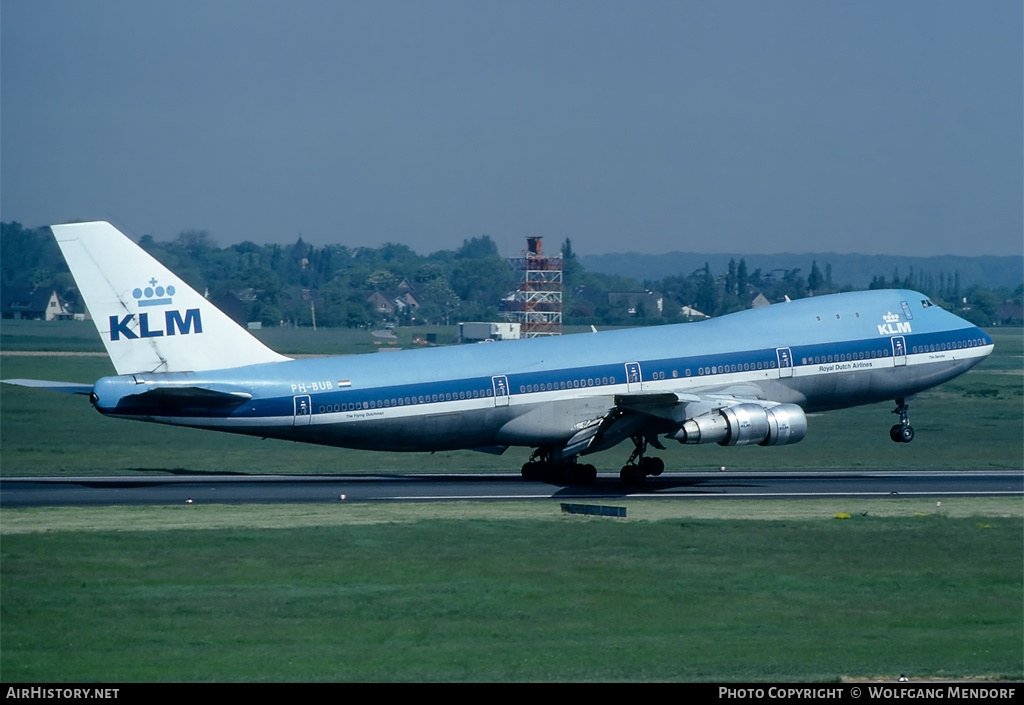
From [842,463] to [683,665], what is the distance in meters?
33.2

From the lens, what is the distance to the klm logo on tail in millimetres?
42562

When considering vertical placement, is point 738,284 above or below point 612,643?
above

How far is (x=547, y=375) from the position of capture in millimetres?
46688

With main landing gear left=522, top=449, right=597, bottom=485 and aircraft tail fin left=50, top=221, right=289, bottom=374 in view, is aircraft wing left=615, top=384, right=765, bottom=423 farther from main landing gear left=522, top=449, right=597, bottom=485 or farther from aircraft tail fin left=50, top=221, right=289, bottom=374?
aircraft tail fin left=50, top=221, right=289, bottom=374

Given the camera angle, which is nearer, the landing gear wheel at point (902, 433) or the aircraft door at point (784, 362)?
the aircraft door at point (784, 362)

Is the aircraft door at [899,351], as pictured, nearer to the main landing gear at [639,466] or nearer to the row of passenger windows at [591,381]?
the row of passenger windows at [591,381]

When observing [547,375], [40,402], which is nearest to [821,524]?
[547,375]

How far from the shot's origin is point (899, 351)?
50.7m

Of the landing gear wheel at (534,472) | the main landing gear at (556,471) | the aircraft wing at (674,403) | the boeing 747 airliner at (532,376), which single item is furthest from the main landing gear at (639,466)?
the landing gear wheel at (534,472)

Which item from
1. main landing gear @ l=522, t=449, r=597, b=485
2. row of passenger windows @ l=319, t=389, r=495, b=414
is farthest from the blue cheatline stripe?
main landing gear @ l=522, t=449, r=597, b=485

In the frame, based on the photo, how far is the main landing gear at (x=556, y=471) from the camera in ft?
157

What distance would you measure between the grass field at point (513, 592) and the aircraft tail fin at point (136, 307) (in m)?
5.24

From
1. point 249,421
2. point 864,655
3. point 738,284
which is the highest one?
point 738,284

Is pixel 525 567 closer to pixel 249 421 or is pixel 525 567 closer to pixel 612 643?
pixel 612 643
